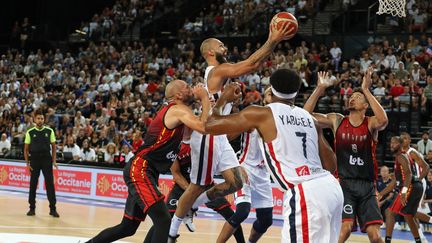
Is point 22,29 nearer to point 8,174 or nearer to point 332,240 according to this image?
point 8,174

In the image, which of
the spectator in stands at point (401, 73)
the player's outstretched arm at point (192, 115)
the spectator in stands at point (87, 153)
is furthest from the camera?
the spectator in stands at point (87, 153)

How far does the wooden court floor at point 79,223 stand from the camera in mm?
12141

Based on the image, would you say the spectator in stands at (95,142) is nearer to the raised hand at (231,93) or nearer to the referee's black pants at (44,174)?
the referee's black pants at (44,174)

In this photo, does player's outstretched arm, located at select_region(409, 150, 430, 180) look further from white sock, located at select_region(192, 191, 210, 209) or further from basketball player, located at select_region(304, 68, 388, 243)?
white sock, located at select_region(192, 191, 210, 209)

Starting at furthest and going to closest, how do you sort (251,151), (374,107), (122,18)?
(122,18) < (251,151) < (374,107)

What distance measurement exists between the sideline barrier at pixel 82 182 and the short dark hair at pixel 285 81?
11.0 metres

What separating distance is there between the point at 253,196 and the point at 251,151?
0.58 meters

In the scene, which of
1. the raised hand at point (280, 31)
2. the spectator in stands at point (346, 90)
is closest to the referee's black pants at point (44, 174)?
the spectator in stands at point (346, 90)

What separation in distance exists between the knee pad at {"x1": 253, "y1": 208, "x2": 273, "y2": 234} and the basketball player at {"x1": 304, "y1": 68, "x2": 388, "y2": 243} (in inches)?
38.4

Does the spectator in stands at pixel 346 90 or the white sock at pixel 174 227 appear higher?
the spectator in stands at pixel 346 90

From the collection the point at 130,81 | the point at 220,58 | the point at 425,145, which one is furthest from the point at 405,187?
the point at 130,81

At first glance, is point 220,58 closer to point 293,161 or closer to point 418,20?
point 293,161

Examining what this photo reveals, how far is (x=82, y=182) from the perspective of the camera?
19.3m

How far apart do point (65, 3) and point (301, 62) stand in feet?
53.9
